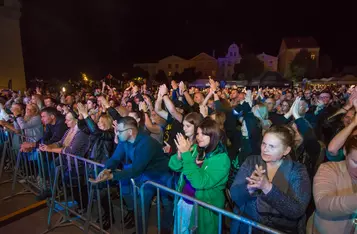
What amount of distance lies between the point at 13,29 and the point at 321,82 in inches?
1889

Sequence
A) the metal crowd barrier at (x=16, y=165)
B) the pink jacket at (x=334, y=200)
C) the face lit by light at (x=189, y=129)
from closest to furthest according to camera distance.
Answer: the pink jacket at (x=334, y=200), the face lit by light at (x=189, y=129), the metal crowd barrier at (x=16, y=165)

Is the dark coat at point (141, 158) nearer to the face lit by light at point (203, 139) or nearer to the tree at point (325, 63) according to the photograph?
the face lit by light at point (203, 139)

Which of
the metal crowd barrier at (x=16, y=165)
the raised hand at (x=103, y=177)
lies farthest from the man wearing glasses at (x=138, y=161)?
the metal crowd barrier at (x=16, y=165)

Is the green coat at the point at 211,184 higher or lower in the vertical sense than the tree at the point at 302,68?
lower

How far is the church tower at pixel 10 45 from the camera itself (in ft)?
59.2

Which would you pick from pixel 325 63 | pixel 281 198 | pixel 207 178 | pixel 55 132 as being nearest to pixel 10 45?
pixel 55 132

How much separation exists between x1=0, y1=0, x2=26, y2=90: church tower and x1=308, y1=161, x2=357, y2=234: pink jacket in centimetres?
2237

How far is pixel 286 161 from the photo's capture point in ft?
7.27

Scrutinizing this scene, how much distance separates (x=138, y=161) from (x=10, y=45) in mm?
21795

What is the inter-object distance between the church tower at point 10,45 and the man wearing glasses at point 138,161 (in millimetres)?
19896

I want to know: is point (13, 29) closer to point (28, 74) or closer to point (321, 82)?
point (28, 74)

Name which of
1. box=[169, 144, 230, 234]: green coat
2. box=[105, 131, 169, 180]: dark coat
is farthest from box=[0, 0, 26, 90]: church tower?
box=[169, 144, 230, 234]: green coat

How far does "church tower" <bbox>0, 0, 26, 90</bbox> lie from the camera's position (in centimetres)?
1803

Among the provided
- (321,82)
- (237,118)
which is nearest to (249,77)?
(321,82)
